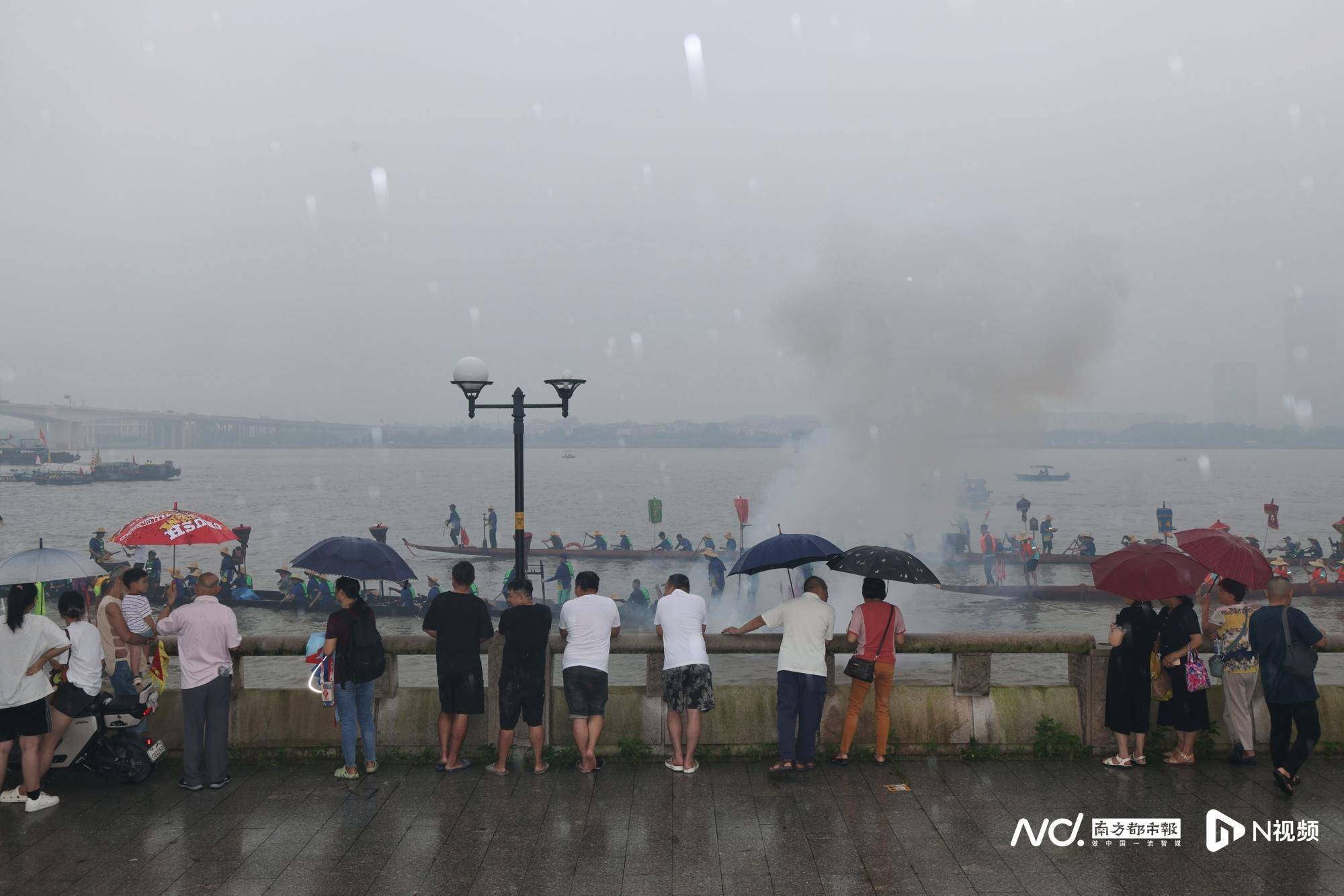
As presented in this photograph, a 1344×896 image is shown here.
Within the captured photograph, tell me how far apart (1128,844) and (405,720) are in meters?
5.86

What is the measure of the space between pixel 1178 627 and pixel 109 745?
885cm

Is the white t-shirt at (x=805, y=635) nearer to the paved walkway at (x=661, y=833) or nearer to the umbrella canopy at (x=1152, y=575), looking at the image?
the paved walkway at (x=661, y=833)

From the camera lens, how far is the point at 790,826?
6891 millimetres

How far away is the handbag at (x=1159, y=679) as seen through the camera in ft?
26.5

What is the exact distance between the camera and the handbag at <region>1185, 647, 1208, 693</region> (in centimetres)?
797

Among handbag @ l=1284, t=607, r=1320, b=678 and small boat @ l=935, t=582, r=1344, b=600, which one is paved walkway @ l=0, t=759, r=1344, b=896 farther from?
small boat @ l=935, t=582, r=1344, b=600

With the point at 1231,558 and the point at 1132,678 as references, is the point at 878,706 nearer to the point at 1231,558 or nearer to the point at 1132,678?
the point at 1132,678

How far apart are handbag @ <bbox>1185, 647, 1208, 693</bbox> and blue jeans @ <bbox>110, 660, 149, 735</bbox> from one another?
28.5ft

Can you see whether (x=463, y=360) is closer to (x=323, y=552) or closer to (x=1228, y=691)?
(x=323, y=552)

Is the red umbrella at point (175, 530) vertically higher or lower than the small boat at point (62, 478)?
higher

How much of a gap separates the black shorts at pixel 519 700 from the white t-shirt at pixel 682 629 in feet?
3.60

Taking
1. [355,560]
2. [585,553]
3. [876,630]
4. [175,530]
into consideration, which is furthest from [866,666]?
[585,553]

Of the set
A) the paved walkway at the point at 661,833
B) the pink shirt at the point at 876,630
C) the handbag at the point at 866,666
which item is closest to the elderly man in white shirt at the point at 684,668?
the paved walkway at the point at 661,833

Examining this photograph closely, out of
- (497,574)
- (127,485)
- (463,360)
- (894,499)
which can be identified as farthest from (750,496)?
(463,360)
